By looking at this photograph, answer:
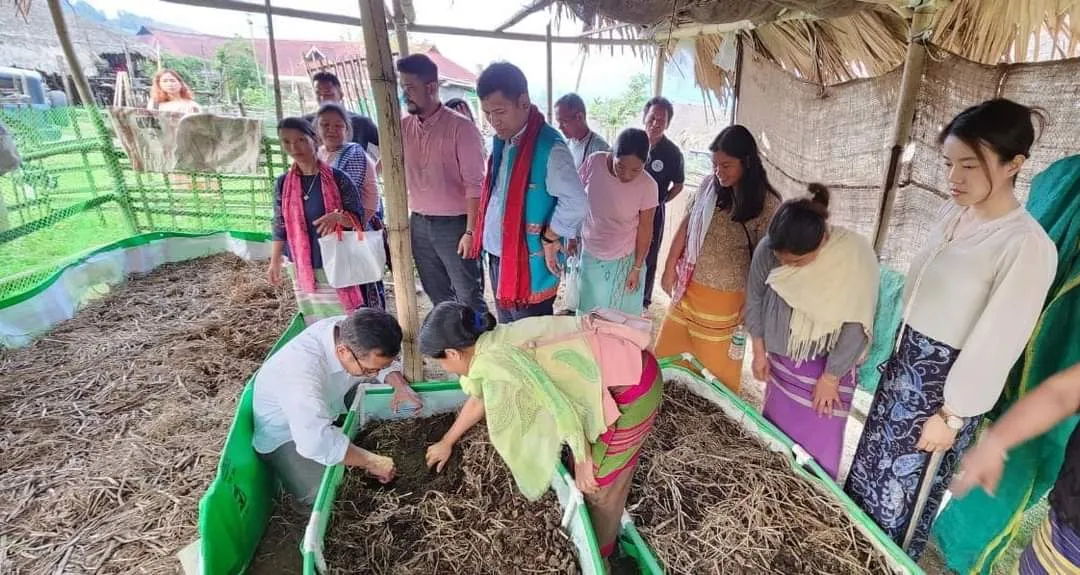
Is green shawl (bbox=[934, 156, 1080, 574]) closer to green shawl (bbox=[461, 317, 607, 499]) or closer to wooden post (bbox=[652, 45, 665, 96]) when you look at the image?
green shawl (bbox=[461, 317, 607, 499])

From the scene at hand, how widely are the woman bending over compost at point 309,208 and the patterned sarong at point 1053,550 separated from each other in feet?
8.98

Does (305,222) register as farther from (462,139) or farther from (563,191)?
(563,191)

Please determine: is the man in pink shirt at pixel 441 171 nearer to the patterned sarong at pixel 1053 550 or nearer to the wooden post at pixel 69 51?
the patterned sarong at pixel 1053 550

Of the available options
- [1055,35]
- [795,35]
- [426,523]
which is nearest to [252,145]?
[426,523]

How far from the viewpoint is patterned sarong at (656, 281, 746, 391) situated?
8.06 ft

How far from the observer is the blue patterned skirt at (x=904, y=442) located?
157 centimetres

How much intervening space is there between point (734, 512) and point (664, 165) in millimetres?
2694

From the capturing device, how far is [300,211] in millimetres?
2521

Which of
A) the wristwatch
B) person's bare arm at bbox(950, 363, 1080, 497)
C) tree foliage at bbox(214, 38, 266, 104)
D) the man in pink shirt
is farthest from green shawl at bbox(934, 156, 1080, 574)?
tree foliage at bbox(214, 38, 266, 104)

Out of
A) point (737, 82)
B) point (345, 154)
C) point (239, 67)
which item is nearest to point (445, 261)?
point (345, 154)

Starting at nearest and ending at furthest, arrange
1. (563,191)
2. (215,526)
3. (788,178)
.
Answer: (215,526), (563,191), (788,178)

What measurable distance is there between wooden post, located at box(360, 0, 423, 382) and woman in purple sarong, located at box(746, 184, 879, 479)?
140 centimetres

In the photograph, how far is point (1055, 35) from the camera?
1964 mm

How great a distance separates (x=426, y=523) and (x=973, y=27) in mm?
3112
